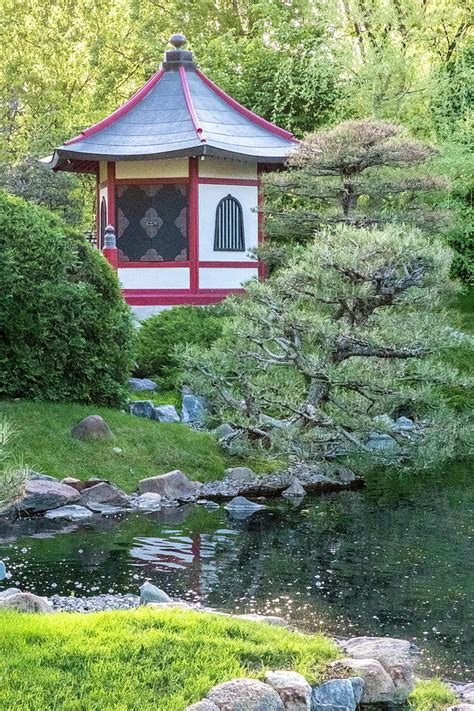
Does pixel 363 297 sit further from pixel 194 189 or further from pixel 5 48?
pixel 5 48

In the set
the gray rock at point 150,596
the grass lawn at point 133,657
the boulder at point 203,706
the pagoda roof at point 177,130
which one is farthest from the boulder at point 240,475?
the pagoda roof at point 177,130

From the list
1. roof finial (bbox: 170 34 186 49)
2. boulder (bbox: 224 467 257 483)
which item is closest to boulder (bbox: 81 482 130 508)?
boulder (bbox: 224 467 257 483)

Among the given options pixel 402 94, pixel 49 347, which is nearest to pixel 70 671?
pixel 49 347

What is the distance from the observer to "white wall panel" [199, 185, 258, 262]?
2028 centimetres

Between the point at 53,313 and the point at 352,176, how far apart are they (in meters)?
6.24

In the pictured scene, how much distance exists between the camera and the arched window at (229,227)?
20.5 meters

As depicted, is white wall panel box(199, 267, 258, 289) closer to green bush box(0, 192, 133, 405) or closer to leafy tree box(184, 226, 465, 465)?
green bush box(0, 192, 133, 405)

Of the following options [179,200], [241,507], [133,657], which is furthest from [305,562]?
[179,200]

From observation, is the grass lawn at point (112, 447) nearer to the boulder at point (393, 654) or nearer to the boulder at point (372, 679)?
the boulder at point (393, 654)

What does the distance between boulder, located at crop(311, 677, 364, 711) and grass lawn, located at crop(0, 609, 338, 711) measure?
0.41 ft

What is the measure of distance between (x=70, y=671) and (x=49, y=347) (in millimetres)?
8268

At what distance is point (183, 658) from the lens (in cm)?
562

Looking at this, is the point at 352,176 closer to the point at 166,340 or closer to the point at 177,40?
the point at 166,340

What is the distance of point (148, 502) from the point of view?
38.7 ft
